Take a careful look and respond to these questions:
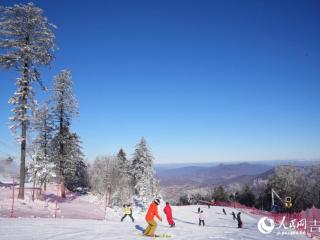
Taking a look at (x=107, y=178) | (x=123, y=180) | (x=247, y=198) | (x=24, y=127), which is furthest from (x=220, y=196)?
(x=24, y=127)

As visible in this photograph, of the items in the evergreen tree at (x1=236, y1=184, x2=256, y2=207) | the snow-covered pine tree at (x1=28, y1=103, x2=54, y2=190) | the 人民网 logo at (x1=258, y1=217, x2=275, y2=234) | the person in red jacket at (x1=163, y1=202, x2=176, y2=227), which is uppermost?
the snow-covered pine tree at (x1=28, y1=103, x2=54, y2=190)

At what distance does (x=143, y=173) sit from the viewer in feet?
225

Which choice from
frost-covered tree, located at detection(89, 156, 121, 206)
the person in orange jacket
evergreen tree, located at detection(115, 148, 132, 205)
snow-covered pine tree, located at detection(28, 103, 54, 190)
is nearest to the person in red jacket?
the person in orange jacket

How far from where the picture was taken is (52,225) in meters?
20.1

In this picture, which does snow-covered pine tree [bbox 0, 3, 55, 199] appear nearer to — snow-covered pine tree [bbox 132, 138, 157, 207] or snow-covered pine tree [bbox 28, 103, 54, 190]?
snow-covered pine tree [bbox 28, 103, 54, 190]

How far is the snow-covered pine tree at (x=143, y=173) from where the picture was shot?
63822 mm

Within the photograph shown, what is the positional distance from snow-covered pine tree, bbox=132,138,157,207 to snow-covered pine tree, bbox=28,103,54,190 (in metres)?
23.7

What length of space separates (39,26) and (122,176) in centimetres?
4872

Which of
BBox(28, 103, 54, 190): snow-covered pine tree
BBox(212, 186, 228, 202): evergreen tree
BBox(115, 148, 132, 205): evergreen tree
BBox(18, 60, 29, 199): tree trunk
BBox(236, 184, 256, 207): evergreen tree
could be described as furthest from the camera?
BBox(212, 186, 228, 202): evergreen tree

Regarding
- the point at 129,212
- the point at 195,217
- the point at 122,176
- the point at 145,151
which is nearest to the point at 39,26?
the point at 129,212

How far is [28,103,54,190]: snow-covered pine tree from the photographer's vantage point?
39.0 meters

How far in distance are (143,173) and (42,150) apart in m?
27.9

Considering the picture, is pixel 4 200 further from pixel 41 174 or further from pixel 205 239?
pixel 205 239

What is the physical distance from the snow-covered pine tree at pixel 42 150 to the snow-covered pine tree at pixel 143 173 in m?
23.7
